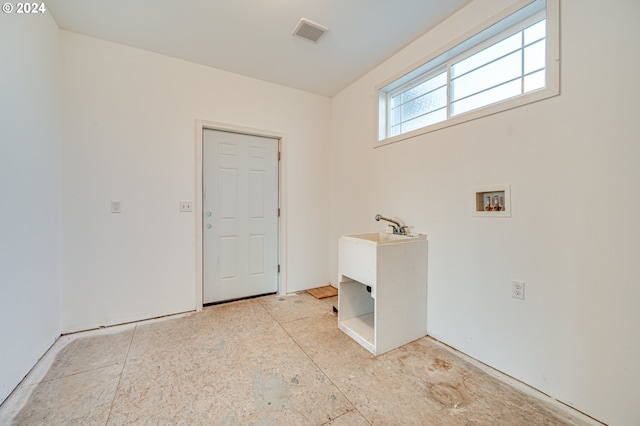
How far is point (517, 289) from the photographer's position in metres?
1.57

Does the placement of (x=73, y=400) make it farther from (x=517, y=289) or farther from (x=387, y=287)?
(x=517, y=289)

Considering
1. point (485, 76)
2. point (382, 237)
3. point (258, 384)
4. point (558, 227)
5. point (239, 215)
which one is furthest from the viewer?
point (239, 215)

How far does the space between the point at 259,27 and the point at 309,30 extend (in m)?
0.42

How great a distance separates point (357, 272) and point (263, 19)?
2.21 m

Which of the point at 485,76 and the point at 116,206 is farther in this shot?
the point at 116,206

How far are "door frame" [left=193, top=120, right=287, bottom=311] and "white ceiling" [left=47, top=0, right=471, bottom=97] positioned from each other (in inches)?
25.6

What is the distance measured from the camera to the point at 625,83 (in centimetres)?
119

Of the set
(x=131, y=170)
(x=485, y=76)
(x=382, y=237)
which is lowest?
(x=382, y=237)

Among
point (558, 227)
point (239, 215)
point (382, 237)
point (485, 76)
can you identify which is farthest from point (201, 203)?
point (558, 227)

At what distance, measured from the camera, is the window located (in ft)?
5.02

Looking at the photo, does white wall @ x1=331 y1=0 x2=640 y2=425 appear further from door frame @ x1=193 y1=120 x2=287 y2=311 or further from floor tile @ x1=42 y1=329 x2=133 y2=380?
floor tile @ x1=42 y1=329 x2=133 y2=380

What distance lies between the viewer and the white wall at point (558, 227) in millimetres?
1198

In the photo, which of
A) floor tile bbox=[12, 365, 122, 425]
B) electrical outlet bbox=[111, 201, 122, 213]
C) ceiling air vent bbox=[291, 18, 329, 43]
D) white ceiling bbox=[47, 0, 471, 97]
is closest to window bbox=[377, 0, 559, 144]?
white ceiling bbox=[47, 0, 471, 97]

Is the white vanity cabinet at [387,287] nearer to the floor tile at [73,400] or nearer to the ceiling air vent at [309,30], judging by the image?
the floor tile at [73,400]
